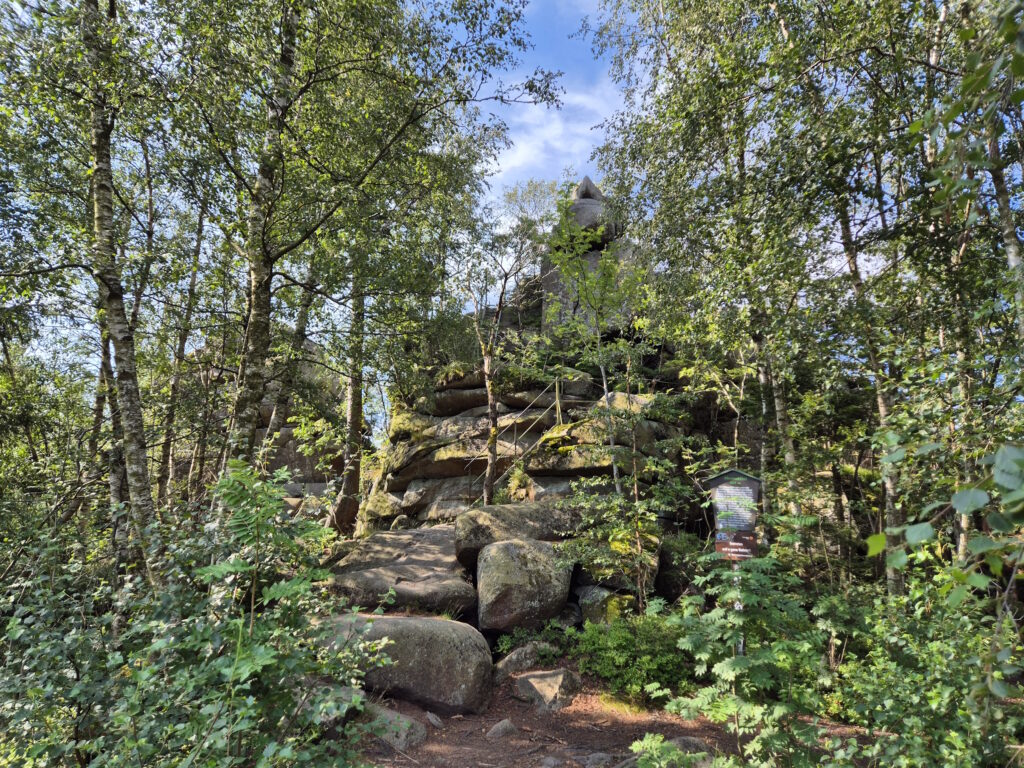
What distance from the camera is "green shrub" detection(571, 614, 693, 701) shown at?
6168mm

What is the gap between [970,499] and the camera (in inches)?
37.0

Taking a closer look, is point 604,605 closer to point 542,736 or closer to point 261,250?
point 542,736

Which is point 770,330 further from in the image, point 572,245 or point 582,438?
point 582,438

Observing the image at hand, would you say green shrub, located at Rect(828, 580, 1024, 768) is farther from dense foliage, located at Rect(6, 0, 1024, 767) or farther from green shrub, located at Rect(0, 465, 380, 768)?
green shrub, located at Rect(0, 465, 380, 768)

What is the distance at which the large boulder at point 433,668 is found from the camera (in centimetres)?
587

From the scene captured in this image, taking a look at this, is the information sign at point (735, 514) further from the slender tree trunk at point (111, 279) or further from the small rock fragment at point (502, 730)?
the slender tree trunk at point (111, 279)

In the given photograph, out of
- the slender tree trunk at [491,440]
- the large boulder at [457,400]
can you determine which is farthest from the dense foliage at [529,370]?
the large boulder at [457,400]

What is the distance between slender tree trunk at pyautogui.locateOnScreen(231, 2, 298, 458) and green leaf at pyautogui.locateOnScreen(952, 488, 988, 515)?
6.26m

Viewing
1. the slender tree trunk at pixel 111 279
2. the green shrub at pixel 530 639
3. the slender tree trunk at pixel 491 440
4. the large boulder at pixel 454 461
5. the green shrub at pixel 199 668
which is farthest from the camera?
the large boulder at pixel 454 461

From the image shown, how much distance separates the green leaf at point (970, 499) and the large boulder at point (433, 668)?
6.00 meters

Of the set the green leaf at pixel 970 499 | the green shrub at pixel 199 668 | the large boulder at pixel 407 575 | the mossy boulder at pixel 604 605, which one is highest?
the green leaf at pixel 970 499

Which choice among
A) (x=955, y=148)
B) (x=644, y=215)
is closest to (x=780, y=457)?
(x=644, y=215)

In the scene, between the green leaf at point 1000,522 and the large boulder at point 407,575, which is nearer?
the green leaf at point 1000,522

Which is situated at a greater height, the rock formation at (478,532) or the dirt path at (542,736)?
→ the rock formation at (478,532)
